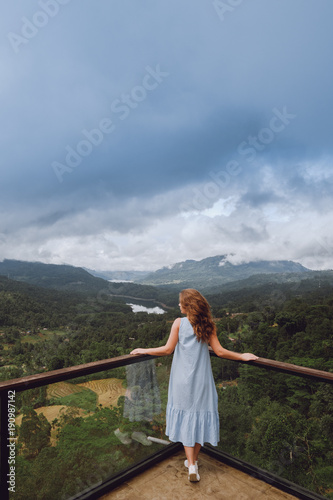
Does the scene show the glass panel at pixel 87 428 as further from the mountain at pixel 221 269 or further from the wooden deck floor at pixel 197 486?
the mountain at pixel 221 269

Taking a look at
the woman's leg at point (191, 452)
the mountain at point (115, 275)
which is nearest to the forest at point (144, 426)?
the woman's leg at point (191, 452)

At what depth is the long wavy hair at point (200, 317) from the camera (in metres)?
1.91

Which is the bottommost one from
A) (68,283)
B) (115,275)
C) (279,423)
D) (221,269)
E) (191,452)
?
(68,283)

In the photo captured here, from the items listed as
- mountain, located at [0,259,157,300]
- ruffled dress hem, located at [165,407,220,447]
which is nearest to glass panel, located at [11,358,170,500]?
ruffled dress hem, located at [165,407,220,447]

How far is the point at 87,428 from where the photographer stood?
1811 mm

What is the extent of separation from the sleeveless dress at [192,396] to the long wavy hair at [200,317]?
0.18 ft

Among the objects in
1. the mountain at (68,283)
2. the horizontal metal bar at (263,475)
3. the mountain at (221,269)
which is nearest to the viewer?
the horizontal metal bar at (263,475)

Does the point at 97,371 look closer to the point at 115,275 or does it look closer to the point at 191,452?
the point at 191,452

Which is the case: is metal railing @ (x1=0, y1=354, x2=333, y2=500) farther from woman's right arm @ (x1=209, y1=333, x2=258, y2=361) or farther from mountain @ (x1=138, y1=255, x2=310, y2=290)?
mountain @ (x1=138, y1=255, x2=310, y2=290)

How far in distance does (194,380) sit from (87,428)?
30.7 inches

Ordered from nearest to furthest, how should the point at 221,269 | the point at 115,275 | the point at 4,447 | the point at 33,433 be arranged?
the point at 4,447, the point at 33,433, the point at 221,269, the point at 115,275

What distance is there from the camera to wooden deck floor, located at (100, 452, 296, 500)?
70.1 inches

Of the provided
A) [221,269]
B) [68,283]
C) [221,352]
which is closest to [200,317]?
[221,352]

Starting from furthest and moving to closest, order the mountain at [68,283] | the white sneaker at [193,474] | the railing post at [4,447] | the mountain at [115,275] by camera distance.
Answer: the mountain at [115,275], the mountain at [68,283], the white sneaker at [193,474], the railing post at [4,447]
